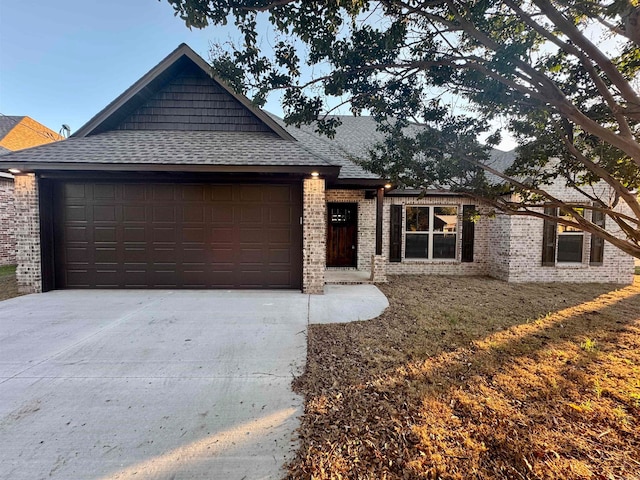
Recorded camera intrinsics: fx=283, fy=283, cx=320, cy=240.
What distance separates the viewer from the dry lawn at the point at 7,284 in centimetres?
678

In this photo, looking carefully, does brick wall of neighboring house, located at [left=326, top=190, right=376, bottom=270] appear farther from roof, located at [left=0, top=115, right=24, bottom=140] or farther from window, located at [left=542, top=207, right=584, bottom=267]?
roof, located at [left=0, top=115, right=24, bottom=140]

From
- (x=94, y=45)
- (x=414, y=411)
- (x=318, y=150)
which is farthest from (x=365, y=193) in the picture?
(x=94, y=45)

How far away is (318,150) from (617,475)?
8252mm

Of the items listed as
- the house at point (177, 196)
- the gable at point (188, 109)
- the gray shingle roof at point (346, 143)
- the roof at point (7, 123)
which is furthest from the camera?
the roof at point (7, 123)

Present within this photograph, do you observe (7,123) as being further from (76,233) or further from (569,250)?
(569,250)

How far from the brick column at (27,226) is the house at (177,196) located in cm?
2

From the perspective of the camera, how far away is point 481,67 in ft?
11.6

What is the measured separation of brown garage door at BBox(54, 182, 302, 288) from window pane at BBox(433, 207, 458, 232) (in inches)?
214

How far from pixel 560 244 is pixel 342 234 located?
6994 mm

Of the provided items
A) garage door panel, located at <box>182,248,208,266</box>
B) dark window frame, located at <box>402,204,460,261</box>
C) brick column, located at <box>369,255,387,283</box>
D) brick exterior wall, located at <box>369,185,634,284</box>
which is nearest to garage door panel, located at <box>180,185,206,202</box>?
garage door panel, located at <box>182,248,208,266</box>

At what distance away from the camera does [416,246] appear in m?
10.1

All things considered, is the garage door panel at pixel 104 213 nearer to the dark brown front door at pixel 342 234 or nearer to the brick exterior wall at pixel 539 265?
the dark brown front door at pixel 342 234

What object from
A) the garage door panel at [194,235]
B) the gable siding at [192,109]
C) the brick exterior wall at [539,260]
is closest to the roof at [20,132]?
the gable siding at [192,109]

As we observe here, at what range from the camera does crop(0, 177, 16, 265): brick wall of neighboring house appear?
10922mm
